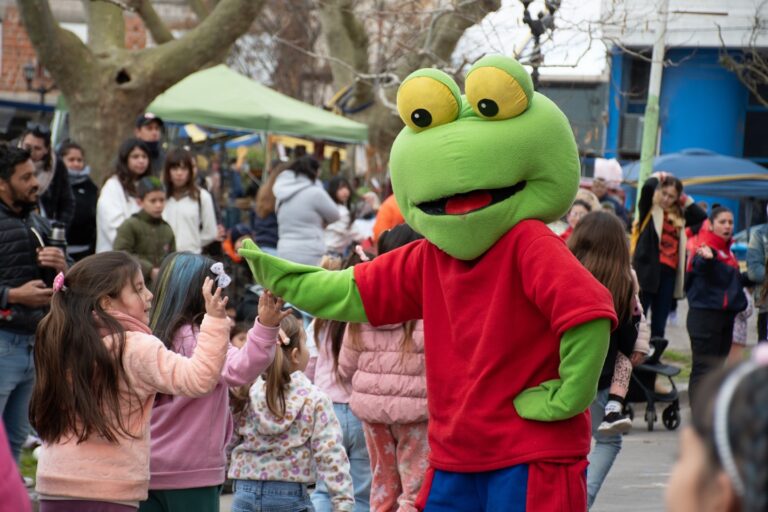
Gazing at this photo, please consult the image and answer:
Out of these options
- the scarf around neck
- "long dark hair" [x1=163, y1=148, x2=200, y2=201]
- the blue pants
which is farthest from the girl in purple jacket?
the scarf around neck

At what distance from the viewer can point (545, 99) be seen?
4.71 m

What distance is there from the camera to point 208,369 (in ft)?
14.5

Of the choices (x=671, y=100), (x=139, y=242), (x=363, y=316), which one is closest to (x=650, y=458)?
(x=139, y=242)

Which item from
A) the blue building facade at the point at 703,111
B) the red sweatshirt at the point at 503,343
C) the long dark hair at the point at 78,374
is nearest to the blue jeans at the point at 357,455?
the red sweatshirt at the point at 503,343

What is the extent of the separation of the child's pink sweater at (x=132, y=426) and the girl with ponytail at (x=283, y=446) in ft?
3.36

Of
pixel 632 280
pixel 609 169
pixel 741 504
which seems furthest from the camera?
pixel 609 169

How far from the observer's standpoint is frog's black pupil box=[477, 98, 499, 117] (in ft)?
14.8

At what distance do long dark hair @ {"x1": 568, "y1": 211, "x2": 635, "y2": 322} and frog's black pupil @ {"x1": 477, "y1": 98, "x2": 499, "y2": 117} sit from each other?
207 centimetres

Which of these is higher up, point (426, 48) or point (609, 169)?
point (426, 48)

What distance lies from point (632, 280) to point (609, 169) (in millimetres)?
8732

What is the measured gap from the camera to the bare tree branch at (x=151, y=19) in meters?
13.6

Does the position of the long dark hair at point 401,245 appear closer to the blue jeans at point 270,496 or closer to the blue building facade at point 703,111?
the blue jeans at point 270,496

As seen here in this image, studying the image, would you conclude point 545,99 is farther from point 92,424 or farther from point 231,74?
point 231,74

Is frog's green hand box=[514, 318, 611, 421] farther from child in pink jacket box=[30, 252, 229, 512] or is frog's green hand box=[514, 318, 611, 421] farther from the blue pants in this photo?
child in pink jacket box=[30, 252, 229, 512]
